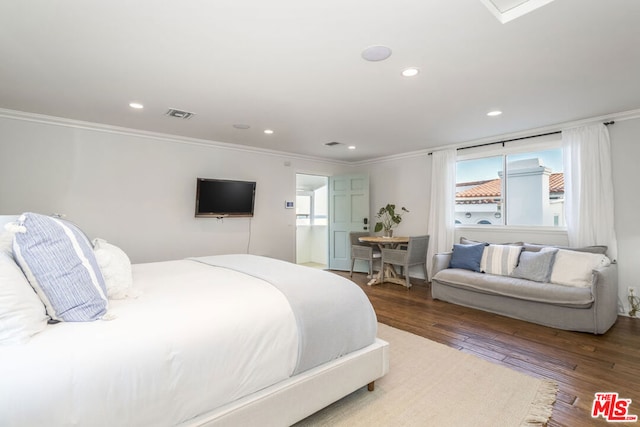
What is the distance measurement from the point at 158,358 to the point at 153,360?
18 mm

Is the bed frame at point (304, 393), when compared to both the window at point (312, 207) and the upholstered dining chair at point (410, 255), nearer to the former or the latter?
the upholstered dining chair at point (410, 255)

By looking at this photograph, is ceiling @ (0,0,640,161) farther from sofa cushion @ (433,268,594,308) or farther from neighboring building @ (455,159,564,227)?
sofa cushion @ (433,268,594,308)

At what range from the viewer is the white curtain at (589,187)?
142 inches

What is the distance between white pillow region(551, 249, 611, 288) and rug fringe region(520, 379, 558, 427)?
1617 mm

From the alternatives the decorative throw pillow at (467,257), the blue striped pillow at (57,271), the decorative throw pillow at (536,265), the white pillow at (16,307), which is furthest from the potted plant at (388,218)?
the white pillow at (16,307)

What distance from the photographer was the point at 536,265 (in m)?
3.57

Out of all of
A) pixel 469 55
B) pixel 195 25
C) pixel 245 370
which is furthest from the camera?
pixel 469 55

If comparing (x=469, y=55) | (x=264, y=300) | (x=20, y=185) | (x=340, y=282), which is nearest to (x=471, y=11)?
(x=469, y=55)

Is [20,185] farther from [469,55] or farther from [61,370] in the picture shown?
[469,55]

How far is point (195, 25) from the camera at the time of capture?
1.87 metres

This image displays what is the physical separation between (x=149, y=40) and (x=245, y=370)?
2.16 metres

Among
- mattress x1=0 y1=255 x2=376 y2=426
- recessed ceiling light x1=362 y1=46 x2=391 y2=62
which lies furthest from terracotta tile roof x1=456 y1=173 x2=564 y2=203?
mattress x1=0 y1=255 x2=376 y2=426

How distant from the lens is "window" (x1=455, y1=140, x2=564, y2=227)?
423 cm

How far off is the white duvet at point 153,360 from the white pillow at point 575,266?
130 inches
